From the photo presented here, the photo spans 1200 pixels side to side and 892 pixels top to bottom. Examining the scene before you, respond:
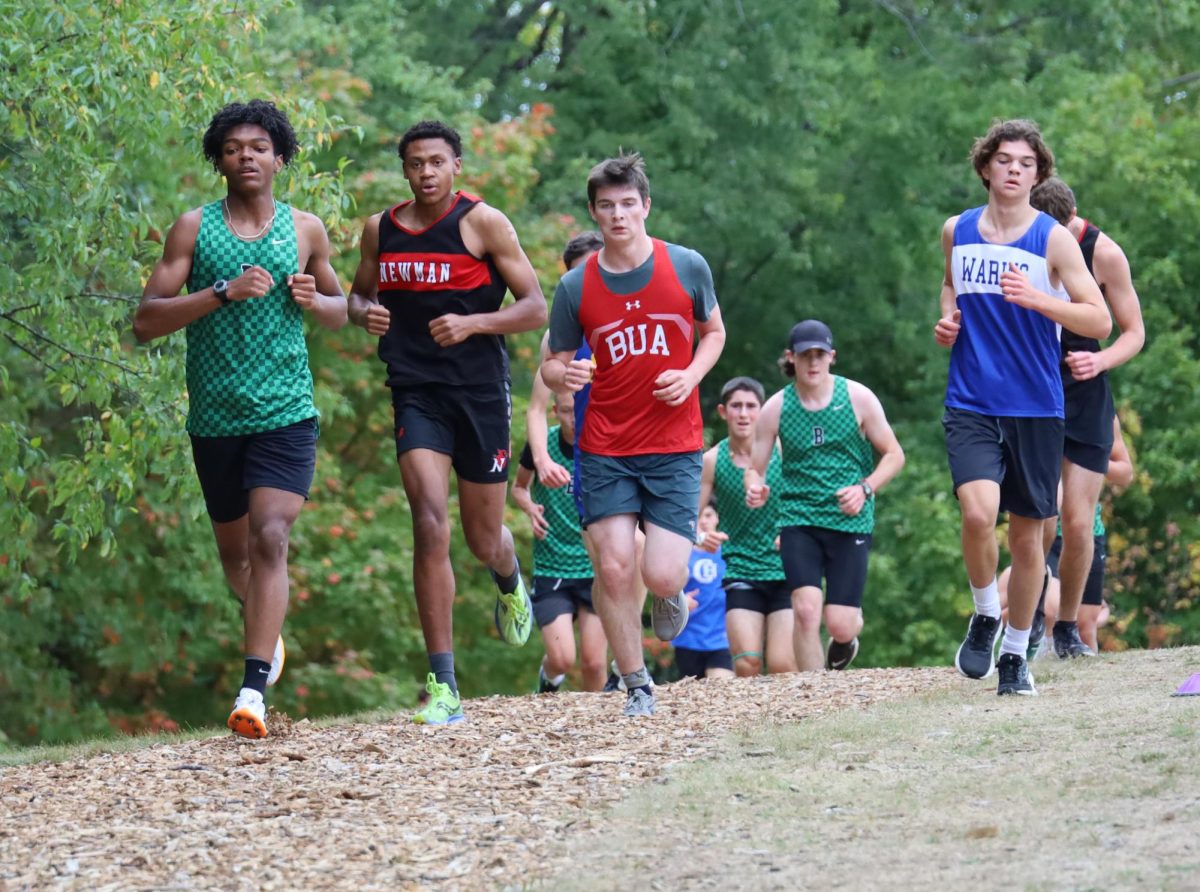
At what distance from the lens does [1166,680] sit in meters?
8.66

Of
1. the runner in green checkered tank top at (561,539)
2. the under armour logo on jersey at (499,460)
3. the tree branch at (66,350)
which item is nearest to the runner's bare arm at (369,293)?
the under armour logo on jersey at (499,460)

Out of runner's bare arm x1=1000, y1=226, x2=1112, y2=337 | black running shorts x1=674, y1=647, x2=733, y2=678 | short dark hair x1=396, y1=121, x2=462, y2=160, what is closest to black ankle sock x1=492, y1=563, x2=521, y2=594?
short dark hair x1=396, y1=121, x2=462, y2=160

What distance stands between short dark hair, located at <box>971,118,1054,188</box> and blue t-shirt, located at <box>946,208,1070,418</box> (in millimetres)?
242

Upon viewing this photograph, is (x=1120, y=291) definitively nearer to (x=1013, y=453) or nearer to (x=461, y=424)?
(x=1013, y=453)

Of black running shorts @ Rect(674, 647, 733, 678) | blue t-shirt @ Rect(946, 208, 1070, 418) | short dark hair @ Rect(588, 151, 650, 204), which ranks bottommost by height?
black running shorts @ Rect(674, 647, 733, 678)

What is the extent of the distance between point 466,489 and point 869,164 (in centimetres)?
2073

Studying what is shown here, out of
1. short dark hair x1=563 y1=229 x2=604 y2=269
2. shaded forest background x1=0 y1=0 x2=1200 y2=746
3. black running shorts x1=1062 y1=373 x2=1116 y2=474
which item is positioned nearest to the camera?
black running shorts x1=1062 y1=373 x2=1116 y2=474

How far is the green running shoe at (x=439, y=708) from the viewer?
8273 mm

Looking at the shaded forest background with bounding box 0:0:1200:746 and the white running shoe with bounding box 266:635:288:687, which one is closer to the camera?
the white running shoe with bounding box 266:635:288:687

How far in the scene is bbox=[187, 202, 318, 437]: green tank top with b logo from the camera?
7.80 metres

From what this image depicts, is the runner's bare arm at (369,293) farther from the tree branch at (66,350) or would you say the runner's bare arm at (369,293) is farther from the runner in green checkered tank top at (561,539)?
the runner in green checkered tank top at (561,539)

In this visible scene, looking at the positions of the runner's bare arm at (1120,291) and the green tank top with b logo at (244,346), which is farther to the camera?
the runner's bare arm at (1120,291)

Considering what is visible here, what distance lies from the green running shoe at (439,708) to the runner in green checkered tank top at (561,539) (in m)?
3.34

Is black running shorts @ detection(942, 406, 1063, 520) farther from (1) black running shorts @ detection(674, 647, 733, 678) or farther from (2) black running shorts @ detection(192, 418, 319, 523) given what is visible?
(1) black running shorts @ detection(674, 647, 733, 678)
